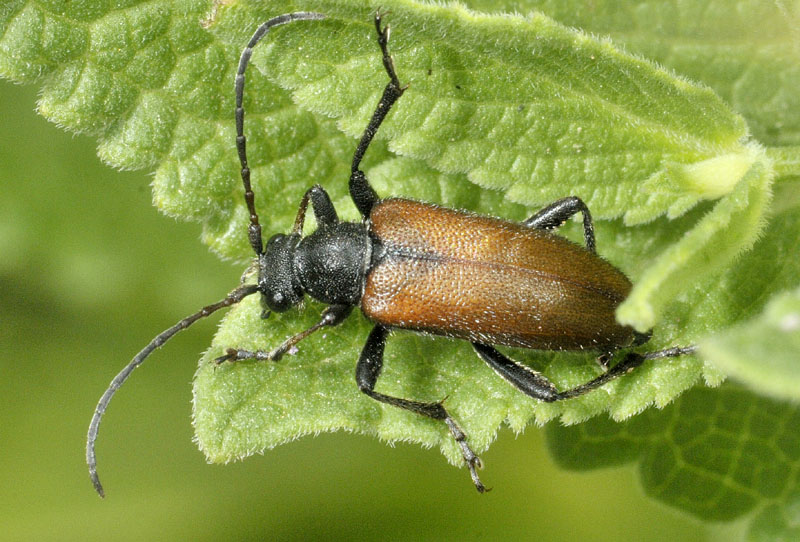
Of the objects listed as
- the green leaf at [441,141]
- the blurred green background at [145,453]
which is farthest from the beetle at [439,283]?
the blurred green background at [145,453]

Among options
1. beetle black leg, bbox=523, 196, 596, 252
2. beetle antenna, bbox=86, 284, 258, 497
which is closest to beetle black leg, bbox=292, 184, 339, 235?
beetle antenna, bbox=86, 284, 258, 497

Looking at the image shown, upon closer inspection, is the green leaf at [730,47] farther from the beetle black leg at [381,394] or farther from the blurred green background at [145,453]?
the blurred green background at [145,453]

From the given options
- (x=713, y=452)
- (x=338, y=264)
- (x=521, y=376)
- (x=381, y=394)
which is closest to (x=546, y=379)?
(x=521, y=376)

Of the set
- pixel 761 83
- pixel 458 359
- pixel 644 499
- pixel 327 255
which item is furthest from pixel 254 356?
pixel 761 83

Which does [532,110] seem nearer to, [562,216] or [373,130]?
[562,216]

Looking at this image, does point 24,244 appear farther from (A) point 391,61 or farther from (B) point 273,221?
(A) point 391,61

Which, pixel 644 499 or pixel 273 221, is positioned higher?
pixel 273 221

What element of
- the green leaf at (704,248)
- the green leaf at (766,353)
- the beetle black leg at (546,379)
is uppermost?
the green leaf at (766,353)

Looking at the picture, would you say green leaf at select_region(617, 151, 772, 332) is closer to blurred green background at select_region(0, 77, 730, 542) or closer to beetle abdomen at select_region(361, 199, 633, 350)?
beetle abdomen at select_region(361, 199, 633, 350)
